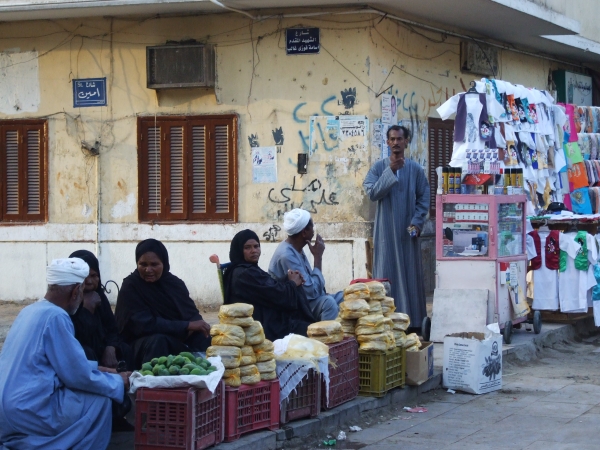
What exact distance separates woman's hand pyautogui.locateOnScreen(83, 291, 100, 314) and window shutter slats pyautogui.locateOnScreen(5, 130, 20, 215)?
22.9 feet

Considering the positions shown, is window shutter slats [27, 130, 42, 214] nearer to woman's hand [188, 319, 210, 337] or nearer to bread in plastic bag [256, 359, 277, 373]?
woman's hand [188, 319, 210, 337]

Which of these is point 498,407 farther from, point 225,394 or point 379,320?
point 225,394

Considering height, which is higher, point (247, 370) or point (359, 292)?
point (359, 292)

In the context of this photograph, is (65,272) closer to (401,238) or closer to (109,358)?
(109,358)

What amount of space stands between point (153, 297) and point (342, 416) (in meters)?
1.56

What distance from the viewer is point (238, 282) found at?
24.4 ft

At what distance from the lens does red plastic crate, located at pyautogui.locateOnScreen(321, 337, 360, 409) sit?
6945 mm

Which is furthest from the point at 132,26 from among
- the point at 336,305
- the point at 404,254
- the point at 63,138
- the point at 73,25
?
the point at 336,305

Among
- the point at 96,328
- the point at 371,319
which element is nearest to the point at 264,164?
the point at 371,319

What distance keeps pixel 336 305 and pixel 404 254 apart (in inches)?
79.0

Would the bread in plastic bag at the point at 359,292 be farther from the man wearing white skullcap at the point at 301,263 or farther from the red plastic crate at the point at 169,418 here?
the red plastic crate at the point at 169,418

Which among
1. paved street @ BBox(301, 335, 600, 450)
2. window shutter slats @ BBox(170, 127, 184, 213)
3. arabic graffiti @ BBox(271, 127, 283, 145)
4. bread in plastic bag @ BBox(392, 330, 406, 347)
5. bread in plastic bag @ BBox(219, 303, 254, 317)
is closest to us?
bread in plastic bag @ BBox(219, 303, 254, 317)

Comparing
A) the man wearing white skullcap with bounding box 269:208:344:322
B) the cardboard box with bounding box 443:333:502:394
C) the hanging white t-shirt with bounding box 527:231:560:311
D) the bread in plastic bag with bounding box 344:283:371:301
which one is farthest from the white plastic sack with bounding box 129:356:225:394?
the hanging white t-shirt with bounding box 527:231:560:311

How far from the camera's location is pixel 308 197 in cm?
1185
